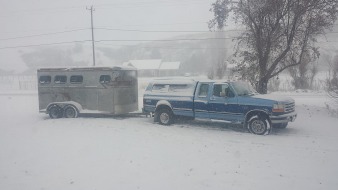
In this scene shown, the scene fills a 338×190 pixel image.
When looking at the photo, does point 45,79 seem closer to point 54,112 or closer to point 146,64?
point 54,112

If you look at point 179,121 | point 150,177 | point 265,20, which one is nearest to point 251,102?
point 179,121

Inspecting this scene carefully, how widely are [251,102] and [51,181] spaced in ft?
25.6

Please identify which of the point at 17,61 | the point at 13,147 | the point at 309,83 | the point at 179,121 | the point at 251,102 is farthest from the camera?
→ the point at 17,61

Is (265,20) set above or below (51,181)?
above

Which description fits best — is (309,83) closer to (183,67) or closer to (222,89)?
(222,89)

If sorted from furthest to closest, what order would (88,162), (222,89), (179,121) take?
(179,121), (222,89), (88,162)

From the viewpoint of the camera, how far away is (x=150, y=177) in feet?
23.8

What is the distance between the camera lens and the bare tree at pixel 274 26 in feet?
54.4

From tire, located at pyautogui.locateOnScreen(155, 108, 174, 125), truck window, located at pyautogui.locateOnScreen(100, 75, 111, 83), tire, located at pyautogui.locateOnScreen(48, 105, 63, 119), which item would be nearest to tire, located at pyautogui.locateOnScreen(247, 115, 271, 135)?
tire, located at pyautogui.locateOnScreen(155, 108, 174, 125)

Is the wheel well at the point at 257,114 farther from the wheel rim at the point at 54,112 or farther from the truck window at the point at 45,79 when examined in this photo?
the truck window at the point at 45,79

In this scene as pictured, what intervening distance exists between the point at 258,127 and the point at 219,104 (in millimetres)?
1810

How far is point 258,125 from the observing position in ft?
38.5

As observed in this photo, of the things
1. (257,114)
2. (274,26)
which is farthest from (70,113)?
(274,26)

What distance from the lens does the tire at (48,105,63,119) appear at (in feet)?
53.8
